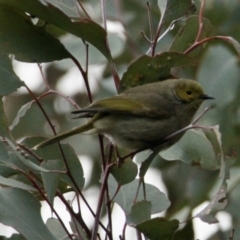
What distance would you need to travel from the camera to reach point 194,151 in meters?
2.67

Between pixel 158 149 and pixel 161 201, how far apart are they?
0.71 ft

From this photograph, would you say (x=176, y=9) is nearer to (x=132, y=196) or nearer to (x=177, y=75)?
(x=132, y=196)

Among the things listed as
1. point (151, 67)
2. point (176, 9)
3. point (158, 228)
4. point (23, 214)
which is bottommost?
point (158, 228)

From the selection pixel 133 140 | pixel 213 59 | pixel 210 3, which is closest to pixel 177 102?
pixel 133 140

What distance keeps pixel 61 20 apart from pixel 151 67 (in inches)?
15.0

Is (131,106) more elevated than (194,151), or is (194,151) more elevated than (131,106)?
(131,106)

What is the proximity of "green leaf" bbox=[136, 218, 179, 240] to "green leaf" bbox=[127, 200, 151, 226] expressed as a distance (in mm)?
54

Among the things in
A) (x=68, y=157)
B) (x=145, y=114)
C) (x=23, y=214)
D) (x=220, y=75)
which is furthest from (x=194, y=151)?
(x=220, y=75)

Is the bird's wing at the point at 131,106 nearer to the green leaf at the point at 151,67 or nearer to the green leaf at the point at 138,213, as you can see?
the green leaf at the point at 151,67

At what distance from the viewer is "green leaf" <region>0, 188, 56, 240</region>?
2229mm

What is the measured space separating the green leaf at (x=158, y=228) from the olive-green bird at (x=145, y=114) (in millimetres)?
447

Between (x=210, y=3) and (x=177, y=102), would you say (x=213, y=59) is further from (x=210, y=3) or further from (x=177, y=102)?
(x=177, y=102)

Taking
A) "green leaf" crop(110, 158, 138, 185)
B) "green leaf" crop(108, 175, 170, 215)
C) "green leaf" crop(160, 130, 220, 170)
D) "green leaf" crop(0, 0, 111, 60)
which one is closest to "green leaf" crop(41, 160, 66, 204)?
"green leaf" crop(110, 158, 138, 185)

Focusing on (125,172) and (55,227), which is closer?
(125,172)
